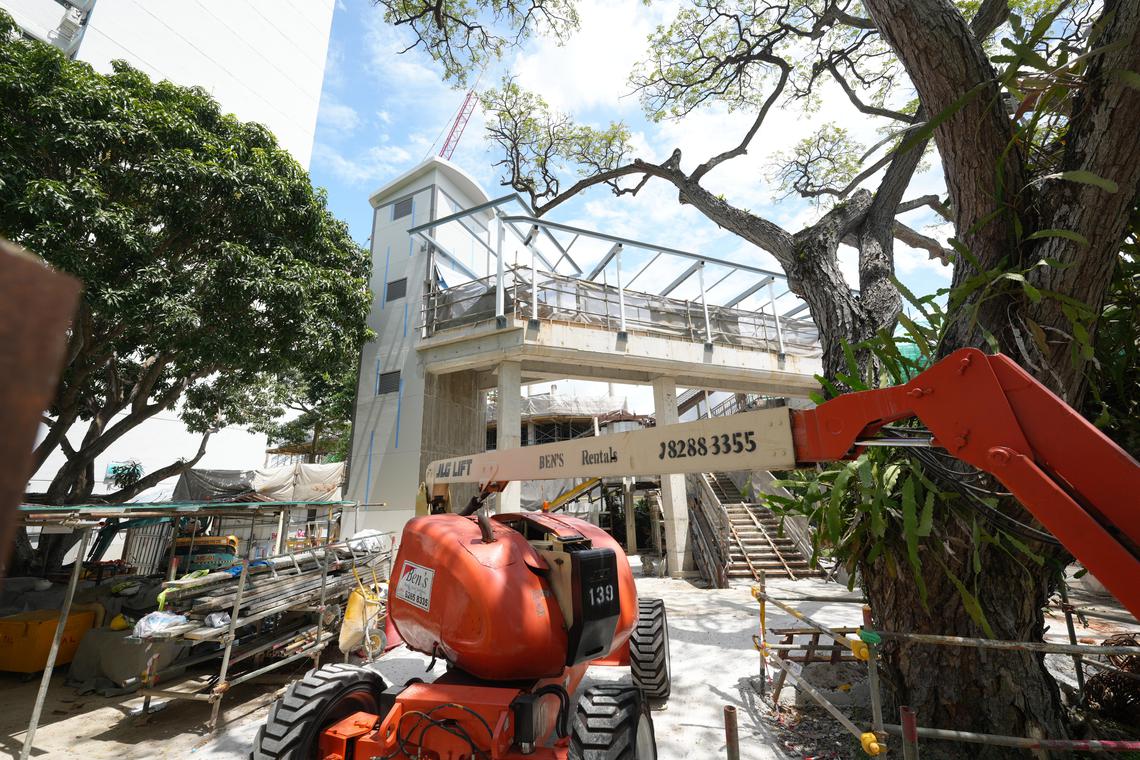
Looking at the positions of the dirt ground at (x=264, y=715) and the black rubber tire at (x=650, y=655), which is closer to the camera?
the dirt ground at (x=264, y=715)

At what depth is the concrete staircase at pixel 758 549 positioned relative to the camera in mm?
12922

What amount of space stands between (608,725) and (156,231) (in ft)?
35.7

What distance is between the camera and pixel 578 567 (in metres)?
3.60

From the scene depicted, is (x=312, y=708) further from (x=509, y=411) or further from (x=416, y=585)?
(x=509, y=411)

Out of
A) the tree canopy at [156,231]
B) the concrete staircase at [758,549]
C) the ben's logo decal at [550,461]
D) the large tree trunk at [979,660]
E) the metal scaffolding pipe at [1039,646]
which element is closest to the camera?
the metal scaffolding pipe at [1039,646]

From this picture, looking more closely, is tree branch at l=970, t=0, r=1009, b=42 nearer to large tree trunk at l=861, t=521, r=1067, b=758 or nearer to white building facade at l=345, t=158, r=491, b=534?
large tree trunk at l=861, t=521, r=1067, b=758

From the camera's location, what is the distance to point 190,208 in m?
8.59

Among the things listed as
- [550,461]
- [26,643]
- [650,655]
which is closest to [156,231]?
[26,643]

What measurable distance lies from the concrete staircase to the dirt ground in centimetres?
478

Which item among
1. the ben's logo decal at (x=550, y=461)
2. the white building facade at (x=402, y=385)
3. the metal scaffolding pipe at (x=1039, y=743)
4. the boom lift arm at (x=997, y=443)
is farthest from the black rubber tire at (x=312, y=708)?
the white building facade at (x=402, y=385)

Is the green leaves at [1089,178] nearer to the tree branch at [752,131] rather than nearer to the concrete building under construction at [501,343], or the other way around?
the tree branch at [752,131]

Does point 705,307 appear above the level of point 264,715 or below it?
above

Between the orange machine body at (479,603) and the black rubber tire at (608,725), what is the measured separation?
0.95 ft

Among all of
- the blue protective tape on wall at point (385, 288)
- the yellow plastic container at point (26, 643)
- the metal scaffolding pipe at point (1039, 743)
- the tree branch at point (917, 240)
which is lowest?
the yellow plastic container at point (26, 643)
